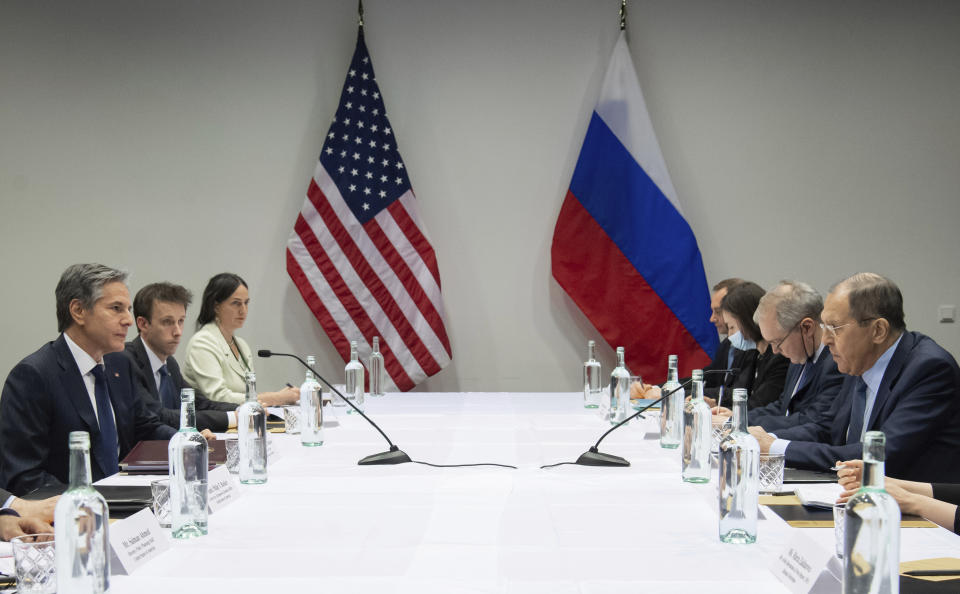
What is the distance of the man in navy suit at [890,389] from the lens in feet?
7.40

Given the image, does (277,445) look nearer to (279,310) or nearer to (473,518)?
(473,518)

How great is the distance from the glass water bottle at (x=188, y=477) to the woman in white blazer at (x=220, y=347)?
83.3 inches

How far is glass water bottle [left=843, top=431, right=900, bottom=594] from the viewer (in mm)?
1093

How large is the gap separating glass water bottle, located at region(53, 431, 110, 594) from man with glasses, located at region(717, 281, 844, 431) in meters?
2.45

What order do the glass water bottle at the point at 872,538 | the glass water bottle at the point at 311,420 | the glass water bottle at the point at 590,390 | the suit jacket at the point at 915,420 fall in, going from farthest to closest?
the glass water bottle at the point at 590,390 < the glass water bottle at the point at 311,420 < the suit jacket at the point at 915,420 < the glass water bottle at the point at 872,538

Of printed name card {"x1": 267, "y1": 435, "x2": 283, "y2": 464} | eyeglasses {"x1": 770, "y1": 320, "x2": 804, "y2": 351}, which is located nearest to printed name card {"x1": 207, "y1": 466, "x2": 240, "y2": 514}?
printed name card {"x1": 267, "y1": 435, "x2": 283, "y2": 464}

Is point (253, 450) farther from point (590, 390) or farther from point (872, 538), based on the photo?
point (590, 390)

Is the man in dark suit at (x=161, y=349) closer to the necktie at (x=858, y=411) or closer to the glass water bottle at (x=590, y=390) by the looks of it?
the glass water bottle at (x=590, y=390)

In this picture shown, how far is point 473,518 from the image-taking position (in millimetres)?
1779

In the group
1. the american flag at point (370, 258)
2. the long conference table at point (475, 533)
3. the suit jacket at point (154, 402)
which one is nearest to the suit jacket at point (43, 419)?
the long conference table at point (475, 533)

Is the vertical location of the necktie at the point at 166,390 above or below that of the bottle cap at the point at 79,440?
below

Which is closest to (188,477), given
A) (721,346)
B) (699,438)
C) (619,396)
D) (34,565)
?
(34,565)

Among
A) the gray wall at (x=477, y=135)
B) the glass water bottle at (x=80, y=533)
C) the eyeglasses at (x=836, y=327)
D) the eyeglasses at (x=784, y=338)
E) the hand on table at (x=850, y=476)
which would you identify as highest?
the gray wall at (x=477, y=135)

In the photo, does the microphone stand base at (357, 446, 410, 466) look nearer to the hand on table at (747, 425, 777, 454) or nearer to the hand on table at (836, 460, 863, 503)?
the hand on table at (747, 425, 777, 454)
